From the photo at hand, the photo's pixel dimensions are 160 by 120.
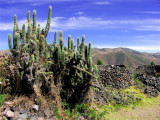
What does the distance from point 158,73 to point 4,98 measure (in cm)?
1605

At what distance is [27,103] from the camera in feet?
20.5

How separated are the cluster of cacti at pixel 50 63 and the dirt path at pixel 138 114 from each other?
7.86ft

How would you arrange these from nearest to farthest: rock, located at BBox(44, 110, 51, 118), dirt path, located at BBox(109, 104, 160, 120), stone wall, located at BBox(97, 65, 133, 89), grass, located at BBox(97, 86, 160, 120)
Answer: rock, located at BBox(44, 110, 51, 118) → dirt path, located at BBox(109, 104, 160, 120) → grass, located at BBox(97, 86, 160, 120) → stone wall, located at BBox(97, 65, 133, 89)

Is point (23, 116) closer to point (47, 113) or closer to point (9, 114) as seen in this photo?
point (9, 114)

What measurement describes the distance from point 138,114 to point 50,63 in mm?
5453

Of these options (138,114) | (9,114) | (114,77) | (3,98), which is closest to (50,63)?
(3,98)

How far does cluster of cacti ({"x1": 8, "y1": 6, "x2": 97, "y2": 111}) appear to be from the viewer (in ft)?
22.8

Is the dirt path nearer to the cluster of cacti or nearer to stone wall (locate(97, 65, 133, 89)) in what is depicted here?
the cluster of cacti

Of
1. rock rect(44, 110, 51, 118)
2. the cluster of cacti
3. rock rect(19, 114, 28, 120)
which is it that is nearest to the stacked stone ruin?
the cluster of cacti

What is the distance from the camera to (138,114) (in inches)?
364

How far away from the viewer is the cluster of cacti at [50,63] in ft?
22.8

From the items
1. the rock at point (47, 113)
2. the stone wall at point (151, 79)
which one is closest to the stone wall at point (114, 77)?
the stone wall at point (151, 79)

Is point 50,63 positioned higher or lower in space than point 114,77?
higher

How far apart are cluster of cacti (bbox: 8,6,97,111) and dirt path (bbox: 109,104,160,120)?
2.40 metres
